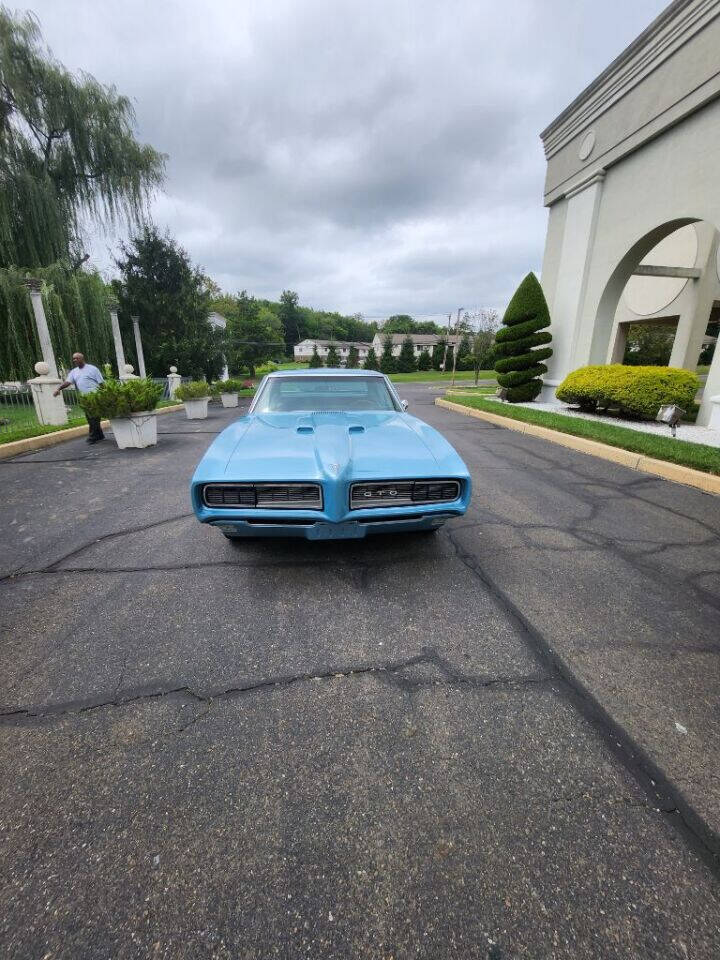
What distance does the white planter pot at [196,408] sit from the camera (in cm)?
1170

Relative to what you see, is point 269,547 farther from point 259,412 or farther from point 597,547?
point 597,547

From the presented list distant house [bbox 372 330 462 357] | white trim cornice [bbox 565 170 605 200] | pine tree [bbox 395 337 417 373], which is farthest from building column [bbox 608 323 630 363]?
distant house [bbox 372 330 462 357]

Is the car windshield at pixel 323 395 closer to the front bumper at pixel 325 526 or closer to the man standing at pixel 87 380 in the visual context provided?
the front bumper at pixel 325 526

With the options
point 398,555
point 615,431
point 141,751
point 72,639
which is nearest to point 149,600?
point 72,639

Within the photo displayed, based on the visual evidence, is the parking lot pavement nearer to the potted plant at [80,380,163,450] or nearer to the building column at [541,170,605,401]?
Result: the potted plant at [80,380,163,450]

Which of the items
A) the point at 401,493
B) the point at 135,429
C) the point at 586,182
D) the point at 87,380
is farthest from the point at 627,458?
the point at 586,182

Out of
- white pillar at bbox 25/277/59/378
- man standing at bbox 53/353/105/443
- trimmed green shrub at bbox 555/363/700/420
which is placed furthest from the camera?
white pillar at bbox 25/277/59/378

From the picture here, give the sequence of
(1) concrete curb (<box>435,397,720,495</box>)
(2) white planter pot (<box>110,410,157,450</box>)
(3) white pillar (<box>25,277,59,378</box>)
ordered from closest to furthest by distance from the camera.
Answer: (1) concrete curb (<box>435,397,720,495</box>) < (2) white planter pot (<box>110,410,157,450</box>) < (3) white pillar (<box>25,277,59,378</box>)

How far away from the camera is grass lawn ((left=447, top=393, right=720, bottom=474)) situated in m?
5.36

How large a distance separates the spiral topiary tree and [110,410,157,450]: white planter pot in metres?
11.0

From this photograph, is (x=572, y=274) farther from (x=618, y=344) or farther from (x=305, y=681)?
(x=305, y=681)

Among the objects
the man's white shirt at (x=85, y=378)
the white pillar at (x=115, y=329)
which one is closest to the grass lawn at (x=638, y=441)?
the man's white shirt at (x=85, y=378)

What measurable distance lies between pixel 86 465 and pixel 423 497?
5.72 meters

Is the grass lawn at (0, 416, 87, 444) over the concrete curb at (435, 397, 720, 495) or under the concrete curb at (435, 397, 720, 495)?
over
